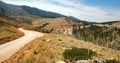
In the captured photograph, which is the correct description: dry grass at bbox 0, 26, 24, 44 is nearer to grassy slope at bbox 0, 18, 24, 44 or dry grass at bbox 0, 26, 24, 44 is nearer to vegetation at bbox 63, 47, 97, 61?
grassy slope at bbox 0, 18, 24, 44

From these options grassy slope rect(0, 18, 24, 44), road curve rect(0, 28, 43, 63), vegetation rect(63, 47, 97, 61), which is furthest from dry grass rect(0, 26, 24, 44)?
vegetation rect(63, 47, 97, 61)

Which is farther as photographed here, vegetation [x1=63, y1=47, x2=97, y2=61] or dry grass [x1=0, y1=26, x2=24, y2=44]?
dry grass [x1=0, y1=26, x2=24, y2=44]

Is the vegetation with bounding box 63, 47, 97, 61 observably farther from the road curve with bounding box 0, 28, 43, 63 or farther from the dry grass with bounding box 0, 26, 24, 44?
the dry grass with bounding box 0, 26, 24, 44

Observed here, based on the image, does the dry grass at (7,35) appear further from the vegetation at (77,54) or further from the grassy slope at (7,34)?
the vegetation at (77,54)

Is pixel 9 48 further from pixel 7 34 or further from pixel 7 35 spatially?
pixel 7 34

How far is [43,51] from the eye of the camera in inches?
1064

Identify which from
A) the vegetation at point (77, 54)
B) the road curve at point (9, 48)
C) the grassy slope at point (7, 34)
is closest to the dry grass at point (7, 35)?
the grassy slope at point (7, 34)

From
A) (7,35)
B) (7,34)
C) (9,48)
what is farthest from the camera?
(7,34)

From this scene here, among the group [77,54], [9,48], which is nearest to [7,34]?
[9,48]

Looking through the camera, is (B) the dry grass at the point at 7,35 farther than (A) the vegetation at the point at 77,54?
Yes

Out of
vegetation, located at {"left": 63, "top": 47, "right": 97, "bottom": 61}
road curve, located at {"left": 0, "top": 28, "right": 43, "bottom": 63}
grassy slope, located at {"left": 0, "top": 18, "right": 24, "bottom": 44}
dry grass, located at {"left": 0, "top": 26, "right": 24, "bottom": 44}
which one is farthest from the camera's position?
grassy slope, located at {"left": 0, "top": 18, "right": 24, "bottom": 44}

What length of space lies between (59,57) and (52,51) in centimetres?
264

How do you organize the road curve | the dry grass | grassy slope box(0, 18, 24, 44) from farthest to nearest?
grassy slope box(0, 18, 24, 44), the dry grass, the road curve

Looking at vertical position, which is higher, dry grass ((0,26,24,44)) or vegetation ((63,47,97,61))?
vegetation ((63,47,97,61))
